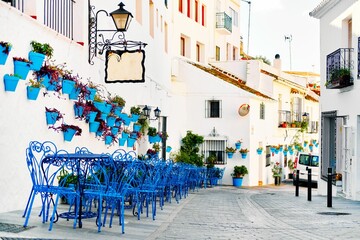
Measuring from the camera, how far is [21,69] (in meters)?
10.7

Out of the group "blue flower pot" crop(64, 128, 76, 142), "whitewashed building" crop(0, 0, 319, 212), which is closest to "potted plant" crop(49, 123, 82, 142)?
"blue flower pot" crop(64, 128, 76, 142)

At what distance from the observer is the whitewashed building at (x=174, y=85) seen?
11.0 metres

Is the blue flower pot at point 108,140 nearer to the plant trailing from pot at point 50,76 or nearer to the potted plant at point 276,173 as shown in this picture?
the plant trailing from pot at point 50,76

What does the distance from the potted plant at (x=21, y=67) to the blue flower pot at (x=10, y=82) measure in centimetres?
31

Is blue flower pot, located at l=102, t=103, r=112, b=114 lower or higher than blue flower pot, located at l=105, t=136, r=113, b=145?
higher

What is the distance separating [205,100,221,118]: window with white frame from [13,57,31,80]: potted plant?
74.3ft

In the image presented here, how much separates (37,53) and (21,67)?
74cm

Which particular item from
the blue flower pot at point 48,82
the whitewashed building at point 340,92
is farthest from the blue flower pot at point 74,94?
the whitewashed building at point 340,92

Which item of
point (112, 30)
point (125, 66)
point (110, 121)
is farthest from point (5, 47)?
point (110, 121)

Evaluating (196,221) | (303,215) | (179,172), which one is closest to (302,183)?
(179,172)

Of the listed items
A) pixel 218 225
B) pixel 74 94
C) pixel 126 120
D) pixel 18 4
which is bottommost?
pixel 218 225

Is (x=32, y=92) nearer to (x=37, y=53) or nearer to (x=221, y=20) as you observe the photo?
(x=37, y=53)

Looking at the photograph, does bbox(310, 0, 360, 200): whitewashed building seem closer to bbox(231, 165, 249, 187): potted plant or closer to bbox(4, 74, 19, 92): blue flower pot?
bbox(231, 165, 249, 187): potted plant

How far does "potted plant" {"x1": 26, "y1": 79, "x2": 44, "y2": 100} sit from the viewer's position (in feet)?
37.0
